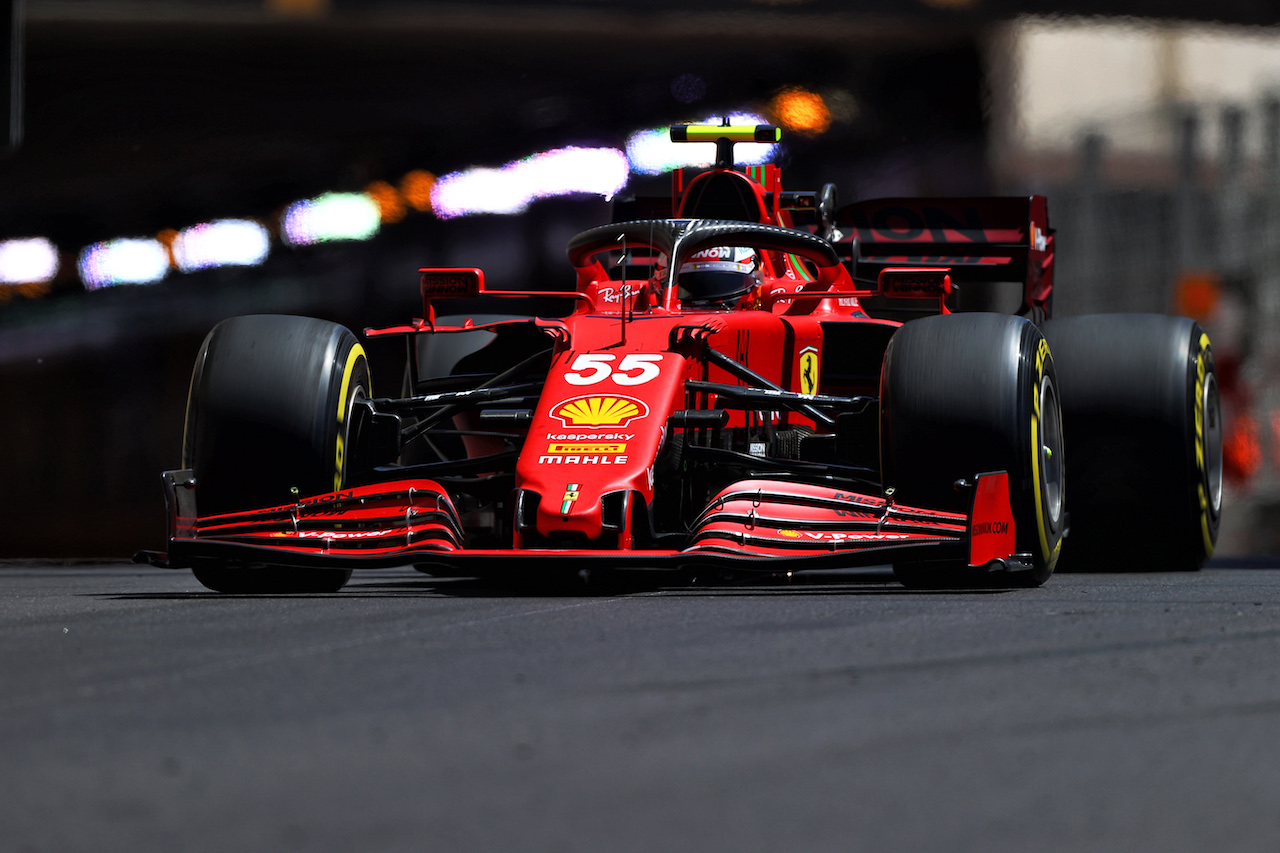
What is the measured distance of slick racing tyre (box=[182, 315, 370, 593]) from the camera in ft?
21.5

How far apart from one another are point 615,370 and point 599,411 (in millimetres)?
307

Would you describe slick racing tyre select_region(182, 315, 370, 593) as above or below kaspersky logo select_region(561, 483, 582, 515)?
above

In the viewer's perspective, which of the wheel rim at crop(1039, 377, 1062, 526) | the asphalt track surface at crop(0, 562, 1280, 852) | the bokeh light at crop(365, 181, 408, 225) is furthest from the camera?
the bokeh light at crop(365, 181, 408, 225)

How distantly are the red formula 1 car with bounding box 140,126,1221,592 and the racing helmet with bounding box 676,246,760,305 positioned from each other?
1 centimetres

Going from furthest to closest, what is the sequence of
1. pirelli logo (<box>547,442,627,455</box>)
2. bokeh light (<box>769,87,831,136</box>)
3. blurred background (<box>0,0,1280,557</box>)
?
1. bokeh light (<box>769,87,831,136</box>)
2. blurred background (<box>0,0,1280,557</box>)
3. pirelli logo (<box>547,442,627,455</box>)

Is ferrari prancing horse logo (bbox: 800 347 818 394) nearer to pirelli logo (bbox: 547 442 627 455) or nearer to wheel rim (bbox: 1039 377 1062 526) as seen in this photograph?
wheel rim (bbox: 1039 377 1062 526)

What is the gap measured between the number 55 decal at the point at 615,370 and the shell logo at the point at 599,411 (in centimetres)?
13

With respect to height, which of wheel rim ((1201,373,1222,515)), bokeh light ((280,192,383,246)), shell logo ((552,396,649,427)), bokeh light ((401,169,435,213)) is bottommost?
wheel rim ((1201,373,1222,515))

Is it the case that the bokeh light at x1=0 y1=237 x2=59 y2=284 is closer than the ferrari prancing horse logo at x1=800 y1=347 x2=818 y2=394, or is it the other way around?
the ferrari prancing horse logo at x1=800 y1=347 x2=818 y2=394

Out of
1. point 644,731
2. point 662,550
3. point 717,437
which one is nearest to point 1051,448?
point 717,437

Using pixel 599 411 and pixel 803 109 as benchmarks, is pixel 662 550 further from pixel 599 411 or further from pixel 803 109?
pixel 803 109

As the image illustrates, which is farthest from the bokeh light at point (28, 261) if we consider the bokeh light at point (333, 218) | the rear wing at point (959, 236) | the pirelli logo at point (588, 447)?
the pirelli logo at point (588, 447)

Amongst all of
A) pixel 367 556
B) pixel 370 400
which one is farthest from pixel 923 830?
pixel 370 400

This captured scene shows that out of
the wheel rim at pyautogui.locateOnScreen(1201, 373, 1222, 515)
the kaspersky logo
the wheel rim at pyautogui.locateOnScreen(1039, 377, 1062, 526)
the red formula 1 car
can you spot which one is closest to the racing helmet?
the red formula 1 car
